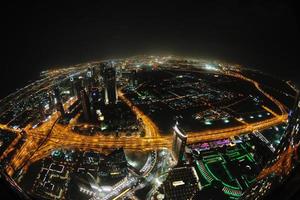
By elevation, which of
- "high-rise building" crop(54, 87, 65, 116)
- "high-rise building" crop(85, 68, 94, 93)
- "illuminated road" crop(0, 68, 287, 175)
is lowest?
"illuminated road" crop(0, 68, 287, 175)

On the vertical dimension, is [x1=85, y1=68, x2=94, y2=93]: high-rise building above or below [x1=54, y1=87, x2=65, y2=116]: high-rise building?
above

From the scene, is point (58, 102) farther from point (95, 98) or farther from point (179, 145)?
point (179, 145)

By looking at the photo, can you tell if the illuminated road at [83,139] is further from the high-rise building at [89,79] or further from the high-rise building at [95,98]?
the high-rise building at [89,79]

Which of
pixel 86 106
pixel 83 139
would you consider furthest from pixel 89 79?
pixel 83 139

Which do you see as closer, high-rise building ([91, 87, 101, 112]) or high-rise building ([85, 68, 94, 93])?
high-rise building ([91, 87, 101, 112])

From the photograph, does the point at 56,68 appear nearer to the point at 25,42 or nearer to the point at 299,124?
the point at 25,42

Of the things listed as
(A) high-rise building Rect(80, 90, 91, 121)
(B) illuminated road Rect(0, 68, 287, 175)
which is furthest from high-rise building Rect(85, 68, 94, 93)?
(B) illuminated road Rect(0, 68, 287, 175)

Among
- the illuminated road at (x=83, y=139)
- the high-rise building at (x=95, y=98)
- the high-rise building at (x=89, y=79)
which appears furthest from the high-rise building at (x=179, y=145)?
the high-rise building at (x=89, y=79)

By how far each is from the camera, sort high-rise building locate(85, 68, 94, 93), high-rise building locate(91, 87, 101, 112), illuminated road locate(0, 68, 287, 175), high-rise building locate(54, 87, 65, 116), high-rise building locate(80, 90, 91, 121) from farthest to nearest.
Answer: high-rise building locate(85, 68, 94, 93), high-rise building locate(91, 87, 101, 112), high-rise building locate(54, 87, 65, 116), high-rise building locate(80, 90, 91, 121), illuminated road locate(0, 68, 287, 175)

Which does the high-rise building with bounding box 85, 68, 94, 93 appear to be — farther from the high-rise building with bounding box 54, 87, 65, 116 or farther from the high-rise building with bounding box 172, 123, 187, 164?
the high-rise building with bounding box 172, 123, 187, 164
